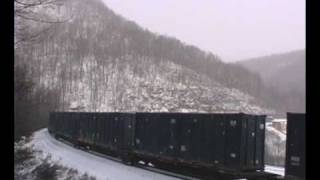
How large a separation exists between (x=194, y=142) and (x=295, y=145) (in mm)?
5440

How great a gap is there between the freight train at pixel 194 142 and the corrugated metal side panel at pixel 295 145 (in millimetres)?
42

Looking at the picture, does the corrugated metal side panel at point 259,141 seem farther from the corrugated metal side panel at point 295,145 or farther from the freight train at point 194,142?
the corrugated metal side panel at point 295,145

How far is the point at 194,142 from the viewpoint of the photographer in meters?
16.8

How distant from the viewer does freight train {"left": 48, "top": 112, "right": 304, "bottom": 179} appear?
47.6 ft

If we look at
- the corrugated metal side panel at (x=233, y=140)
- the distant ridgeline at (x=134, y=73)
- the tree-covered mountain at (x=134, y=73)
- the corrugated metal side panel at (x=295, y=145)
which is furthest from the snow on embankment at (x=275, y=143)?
the distant ridgeline at (x=134, y=73)

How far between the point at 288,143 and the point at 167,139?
24.2 ft

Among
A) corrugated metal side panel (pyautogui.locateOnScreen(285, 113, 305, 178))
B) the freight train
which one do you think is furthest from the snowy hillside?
corrugated metal side panel (pyautogui.locateOnScreen(285, 113, 305, 178))

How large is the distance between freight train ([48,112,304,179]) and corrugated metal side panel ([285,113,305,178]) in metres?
0.04

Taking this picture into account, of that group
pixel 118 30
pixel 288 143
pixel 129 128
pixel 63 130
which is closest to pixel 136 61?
pixel 118 30

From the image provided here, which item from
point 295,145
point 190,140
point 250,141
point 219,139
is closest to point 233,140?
point 250,141

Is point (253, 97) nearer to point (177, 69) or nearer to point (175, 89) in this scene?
point (175, 89)

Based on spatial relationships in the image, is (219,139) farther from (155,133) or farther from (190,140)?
(155,133)

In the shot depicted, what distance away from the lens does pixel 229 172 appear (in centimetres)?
1466

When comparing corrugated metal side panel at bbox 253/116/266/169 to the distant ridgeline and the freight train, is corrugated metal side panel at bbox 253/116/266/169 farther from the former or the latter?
the distant ridgeline
